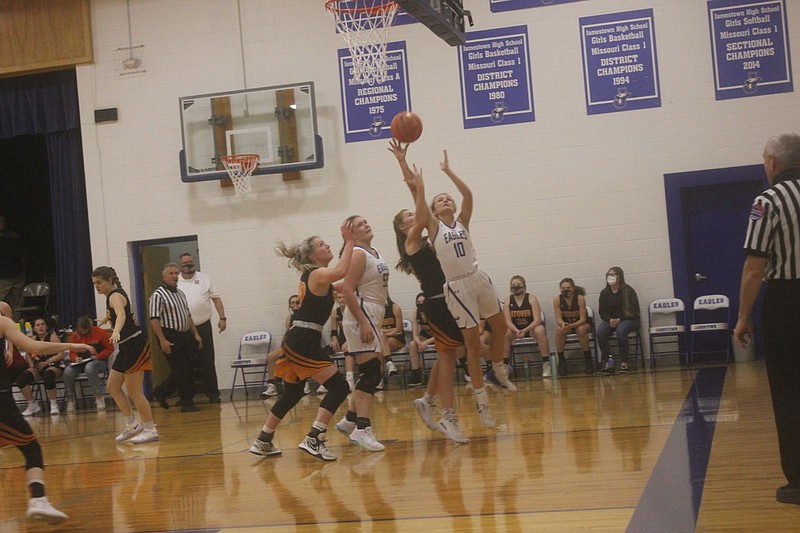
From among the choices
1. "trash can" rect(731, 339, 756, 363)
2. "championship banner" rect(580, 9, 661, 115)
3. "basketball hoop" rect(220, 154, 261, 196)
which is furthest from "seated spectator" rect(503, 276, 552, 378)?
"basketball hoop" rect(220, 154, 261, 196)

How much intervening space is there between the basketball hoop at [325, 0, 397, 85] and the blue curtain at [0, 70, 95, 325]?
4.45 meters

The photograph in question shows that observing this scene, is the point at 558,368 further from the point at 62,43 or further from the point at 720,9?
the point at 62,43

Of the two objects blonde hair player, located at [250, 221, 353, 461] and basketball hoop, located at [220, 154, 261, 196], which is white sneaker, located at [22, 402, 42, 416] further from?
blonde hair player, located at [250, 221, 353, 461]

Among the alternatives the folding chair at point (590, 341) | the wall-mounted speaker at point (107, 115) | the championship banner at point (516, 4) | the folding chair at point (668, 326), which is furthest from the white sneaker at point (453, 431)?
the wall-mounted speaker at point (107, 115)

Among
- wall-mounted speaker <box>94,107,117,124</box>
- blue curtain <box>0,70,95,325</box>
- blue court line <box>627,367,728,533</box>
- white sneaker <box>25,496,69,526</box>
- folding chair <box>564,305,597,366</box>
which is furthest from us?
blue curtain <box>0,70,95,325</box>

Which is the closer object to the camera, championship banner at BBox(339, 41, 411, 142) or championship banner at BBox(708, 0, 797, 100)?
championship banner at BBox(708, 0, 797, 100)

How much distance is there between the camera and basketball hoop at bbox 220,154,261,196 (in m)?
11.9

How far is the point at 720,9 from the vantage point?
11500mm

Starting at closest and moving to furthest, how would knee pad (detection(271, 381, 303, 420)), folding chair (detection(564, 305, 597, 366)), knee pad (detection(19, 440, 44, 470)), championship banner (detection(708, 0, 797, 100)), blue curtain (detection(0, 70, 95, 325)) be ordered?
knee pad (detection(19, 440, 44, 470)) → knee pad (detection(271, 381, 303, 420)) → championship banner (detection(708, 0, 797, 100)) → folding chair (detection(564, 305, 597, 366)) → blue curtain (detection(0, 70, 95, 325))

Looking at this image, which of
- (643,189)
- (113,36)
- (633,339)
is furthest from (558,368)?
(113,36)

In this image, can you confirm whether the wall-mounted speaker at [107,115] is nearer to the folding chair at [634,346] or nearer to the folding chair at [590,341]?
the folding chair at [590,341]

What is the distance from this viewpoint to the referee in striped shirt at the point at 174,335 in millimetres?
10312

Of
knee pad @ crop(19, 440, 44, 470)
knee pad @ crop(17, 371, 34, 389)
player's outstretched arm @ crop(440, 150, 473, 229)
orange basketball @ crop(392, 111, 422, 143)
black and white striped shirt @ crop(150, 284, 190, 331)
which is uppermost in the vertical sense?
orange basketball @ crop(392, 111, 422, 143)

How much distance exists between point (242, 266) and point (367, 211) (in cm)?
192
